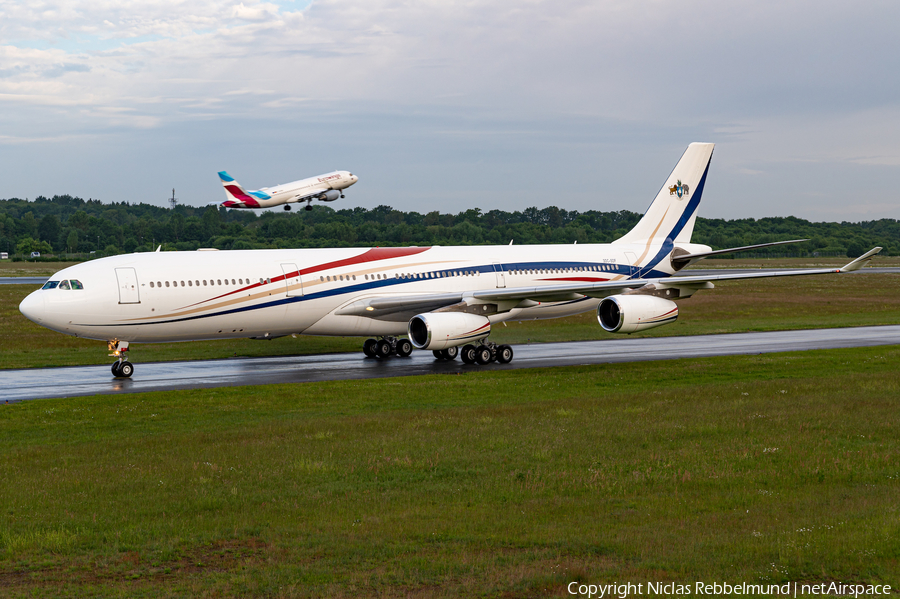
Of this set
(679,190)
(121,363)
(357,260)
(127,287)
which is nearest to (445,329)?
(357,260)

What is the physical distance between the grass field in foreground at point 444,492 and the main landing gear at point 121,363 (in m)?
5.24

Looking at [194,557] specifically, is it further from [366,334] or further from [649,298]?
[649,298]

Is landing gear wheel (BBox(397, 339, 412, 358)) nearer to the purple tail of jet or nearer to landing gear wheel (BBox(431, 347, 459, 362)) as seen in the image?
landing gear wheel (BBox(431, 347, 459, 362))

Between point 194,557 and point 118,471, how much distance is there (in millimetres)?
5040

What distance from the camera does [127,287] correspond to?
28.3 metres

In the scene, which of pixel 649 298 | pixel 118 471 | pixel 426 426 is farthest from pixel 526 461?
pixel 649 298

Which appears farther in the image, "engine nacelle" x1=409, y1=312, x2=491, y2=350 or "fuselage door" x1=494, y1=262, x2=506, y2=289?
"fuselage door" x1=494, y1=262, x2=506, y2=289

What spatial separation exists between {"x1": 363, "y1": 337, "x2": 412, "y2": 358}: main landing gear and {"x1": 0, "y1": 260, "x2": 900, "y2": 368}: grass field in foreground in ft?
10.6

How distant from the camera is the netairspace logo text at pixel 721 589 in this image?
9.40 meters

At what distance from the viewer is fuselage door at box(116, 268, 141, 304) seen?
28.2 meters

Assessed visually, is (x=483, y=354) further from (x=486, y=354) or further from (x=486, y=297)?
(x=486, y=297)

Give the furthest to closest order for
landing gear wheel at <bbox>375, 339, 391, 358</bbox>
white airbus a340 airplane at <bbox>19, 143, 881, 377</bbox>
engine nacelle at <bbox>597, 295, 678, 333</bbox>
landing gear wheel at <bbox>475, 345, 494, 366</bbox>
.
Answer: landing gear wheel at <bbox>375, 339, 391, 358</bbox>, landing gear wheel at <bbox>475, 345, 494, 366</bbox>, engine nacelle at <bbox>597, 295, 678, 333</bbox>, white airbus a340 airplane at <bbox>19, 143, 881, 377</bbox>

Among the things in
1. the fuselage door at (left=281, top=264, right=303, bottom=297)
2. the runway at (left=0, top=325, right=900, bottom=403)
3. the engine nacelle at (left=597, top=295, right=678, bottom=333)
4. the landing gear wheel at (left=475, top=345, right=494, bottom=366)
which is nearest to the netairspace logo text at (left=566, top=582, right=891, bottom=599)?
the runway at (left=0, top=325, right=900, bottom=403)

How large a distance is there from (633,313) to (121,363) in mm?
18399
